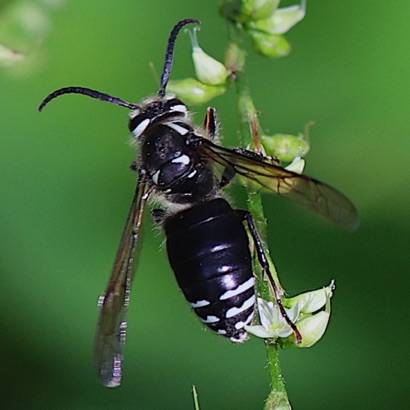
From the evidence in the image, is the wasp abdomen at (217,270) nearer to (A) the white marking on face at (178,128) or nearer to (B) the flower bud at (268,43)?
(A) the white marking on face at (178,128)

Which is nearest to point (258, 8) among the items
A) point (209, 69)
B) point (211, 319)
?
point (209, 69)

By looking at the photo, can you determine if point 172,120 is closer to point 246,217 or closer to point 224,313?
point 246,217

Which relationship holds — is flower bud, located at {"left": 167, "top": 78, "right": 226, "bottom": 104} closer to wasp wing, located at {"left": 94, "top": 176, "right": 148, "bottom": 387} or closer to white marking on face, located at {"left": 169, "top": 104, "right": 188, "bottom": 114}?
white marking on face, located at {"left": 169, "top": 104, "right": 188, "bottom": 114}

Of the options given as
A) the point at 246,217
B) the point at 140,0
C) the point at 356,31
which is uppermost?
the point at 140,0

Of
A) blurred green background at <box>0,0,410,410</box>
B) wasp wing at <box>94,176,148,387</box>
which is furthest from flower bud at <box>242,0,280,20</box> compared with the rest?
blurred green background at <box>0,0,410,410</box>

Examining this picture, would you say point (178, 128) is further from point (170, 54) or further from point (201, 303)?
point (201, 303)

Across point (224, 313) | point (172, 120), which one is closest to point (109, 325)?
point (224, 313)

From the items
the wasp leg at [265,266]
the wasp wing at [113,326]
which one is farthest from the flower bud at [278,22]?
the wasp wing at [113,326]
